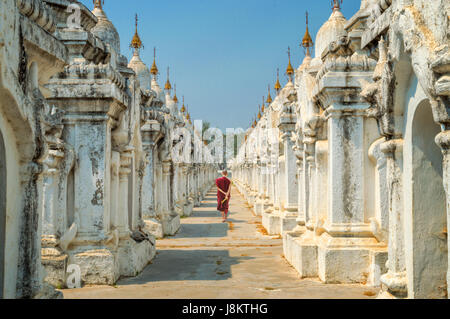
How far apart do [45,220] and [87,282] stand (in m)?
1.02

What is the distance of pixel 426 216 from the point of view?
153 inches

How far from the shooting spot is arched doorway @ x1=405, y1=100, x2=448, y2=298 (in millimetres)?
3859

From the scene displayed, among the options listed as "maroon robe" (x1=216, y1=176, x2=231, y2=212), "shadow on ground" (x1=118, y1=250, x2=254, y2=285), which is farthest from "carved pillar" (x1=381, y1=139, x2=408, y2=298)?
"maroon robe" (x1=216, y1=176, x2=231, y2=212)

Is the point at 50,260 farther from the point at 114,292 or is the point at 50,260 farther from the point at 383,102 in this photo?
the point at 383,102

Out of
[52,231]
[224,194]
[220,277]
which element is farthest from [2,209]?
[224,194]

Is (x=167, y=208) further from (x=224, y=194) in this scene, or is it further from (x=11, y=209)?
(x=11, y=209)

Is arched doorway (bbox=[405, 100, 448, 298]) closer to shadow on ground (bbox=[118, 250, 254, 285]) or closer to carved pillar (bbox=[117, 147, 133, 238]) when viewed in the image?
shadow on ground (bbox=[118, 250, 254, 285])

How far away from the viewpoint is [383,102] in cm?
425

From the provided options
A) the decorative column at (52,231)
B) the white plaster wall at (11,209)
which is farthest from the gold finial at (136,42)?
the white plaster wall at (11,209)

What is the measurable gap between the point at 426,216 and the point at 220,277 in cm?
409

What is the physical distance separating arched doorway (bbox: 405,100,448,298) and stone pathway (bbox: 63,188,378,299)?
225 centimetres

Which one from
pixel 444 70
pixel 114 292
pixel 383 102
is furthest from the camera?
pixel 114 292

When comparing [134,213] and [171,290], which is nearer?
[171,290]

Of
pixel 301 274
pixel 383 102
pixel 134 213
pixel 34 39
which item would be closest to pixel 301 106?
pixel 301 274
